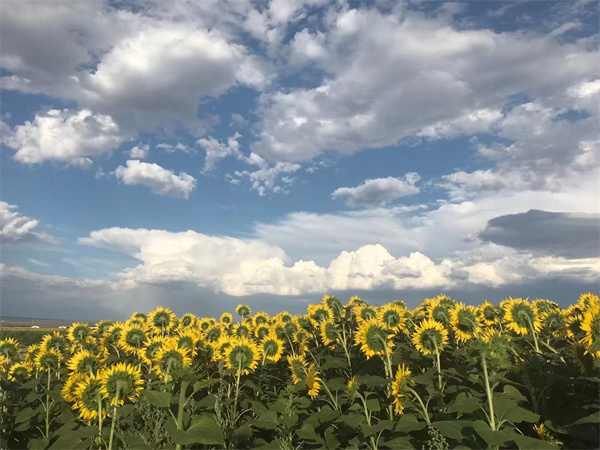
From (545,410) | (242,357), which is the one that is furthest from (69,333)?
(545,410)

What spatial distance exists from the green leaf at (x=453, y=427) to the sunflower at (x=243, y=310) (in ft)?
27.0

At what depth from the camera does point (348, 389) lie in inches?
179

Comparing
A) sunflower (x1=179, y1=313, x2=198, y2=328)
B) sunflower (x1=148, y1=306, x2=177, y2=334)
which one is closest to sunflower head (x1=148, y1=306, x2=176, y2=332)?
sunflower (x1=148, y1=306, x2=177, y2=334)

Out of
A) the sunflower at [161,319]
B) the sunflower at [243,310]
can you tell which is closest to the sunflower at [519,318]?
the sunflower at [161,319]

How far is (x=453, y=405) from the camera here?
3654 mm

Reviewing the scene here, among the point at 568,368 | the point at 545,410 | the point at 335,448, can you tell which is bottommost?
Result: the point at 335,448

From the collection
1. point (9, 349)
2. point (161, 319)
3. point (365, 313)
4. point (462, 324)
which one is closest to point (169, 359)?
point (365, 313)

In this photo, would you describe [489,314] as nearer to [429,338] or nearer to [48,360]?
[429,338]

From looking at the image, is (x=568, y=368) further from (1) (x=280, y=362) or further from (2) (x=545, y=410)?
(1) (x=280, y=362)

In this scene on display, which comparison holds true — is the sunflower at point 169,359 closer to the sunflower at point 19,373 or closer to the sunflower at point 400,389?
the sunflower at point 400,389

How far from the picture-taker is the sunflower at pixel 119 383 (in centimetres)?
436

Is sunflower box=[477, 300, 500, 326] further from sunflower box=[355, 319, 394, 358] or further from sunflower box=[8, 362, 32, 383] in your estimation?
sunflower box=[8, 362, 32, 383]

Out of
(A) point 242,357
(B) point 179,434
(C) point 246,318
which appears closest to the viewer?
(B) point 179,434

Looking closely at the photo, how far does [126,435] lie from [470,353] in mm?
3294
